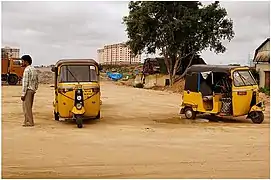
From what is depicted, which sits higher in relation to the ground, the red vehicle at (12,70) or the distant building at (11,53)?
the distant building at (11,53)

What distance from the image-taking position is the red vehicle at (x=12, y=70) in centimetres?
3362

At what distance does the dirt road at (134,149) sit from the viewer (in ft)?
21.7

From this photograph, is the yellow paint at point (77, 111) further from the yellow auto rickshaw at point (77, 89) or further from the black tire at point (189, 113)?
the black tire at point (189, 113)

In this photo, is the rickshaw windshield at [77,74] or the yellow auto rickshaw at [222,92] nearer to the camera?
the rickshaw windshield at [77,74]

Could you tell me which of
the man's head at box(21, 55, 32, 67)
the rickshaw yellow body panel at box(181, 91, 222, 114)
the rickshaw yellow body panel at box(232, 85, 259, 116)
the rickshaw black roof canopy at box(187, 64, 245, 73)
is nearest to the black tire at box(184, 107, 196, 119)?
the rickshaw yellow body panel at box(181, 91, 222, 114)

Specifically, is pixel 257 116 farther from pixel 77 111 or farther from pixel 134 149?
pixel 134 149

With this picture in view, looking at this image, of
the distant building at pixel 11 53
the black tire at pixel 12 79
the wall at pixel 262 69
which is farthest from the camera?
the black tire at pixel 12 79

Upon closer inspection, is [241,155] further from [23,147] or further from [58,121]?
[58,121]

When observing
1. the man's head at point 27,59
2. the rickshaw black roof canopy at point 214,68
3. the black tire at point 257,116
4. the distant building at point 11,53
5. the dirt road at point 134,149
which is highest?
the distant building at point 11,53

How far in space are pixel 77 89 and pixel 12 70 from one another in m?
23.1

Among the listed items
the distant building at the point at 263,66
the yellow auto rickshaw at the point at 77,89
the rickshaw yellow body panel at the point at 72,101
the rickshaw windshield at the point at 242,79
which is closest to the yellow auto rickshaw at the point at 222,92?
the rickshaw windshield at the point at 242,79

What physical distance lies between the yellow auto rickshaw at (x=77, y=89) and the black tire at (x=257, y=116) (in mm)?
4611

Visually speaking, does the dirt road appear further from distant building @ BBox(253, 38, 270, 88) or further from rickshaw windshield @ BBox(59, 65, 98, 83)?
distant building @ BBox(253, 38, 270, 88)

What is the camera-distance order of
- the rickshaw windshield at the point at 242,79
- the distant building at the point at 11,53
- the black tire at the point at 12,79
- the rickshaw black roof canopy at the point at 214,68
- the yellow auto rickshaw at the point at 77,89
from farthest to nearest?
the black tire at the point at 12,79 < the distant building at the point at 11,53 < the rickshaw black roof canopy at the point at 214,68 < the rickshaw windshield at the point at 242,79 < the yellow auto rickshaw at the point at 77,89
